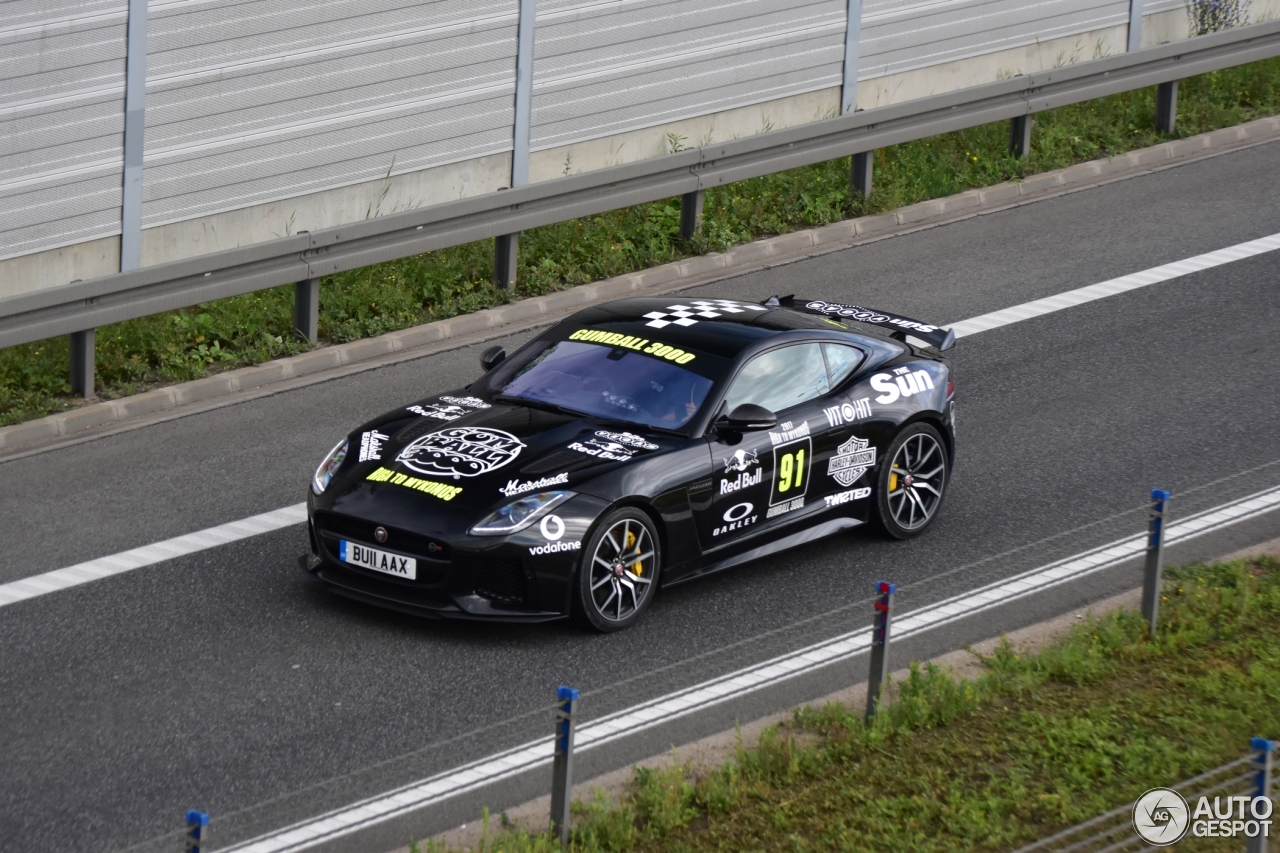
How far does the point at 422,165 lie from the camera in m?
15.0

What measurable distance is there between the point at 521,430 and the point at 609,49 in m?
6.83

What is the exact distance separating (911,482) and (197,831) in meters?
6.17

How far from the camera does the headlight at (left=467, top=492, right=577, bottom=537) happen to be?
355 inches

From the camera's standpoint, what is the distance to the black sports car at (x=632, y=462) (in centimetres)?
911

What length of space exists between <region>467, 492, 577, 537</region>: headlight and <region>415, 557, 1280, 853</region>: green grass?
1.72 meters

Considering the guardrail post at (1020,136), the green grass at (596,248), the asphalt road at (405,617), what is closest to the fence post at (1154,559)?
the asphalt road at (405,617)

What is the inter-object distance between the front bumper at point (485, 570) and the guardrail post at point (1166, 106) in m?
11.7

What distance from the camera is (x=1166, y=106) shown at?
61.9ft

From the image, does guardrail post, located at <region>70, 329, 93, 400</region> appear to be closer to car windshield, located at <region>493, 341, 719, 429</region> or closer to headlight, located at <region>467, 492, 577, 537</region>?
car windshield, located at <region>493, 341, 719, 429</region>

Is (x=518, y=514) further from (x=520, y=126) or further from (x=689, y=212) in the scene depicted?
(x=689, y=212)

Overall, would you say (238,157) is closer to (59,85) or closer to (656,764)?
(59,85)

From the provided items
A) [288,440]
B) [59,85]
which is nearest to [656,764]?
[288,440]

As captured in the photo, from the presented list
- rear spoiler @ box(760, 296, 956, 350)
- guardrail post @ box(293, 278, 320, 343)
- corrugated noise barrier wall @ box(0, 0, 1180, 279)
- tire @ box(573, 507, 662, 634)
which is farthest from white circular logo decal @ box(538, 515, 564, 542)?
corrugated noise barrier wall @ box(0, 0, 1180, 279)

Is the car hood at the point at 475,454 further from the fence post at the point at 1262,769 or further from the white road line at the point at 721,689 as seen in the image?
the fence post at the point at 1262,769
